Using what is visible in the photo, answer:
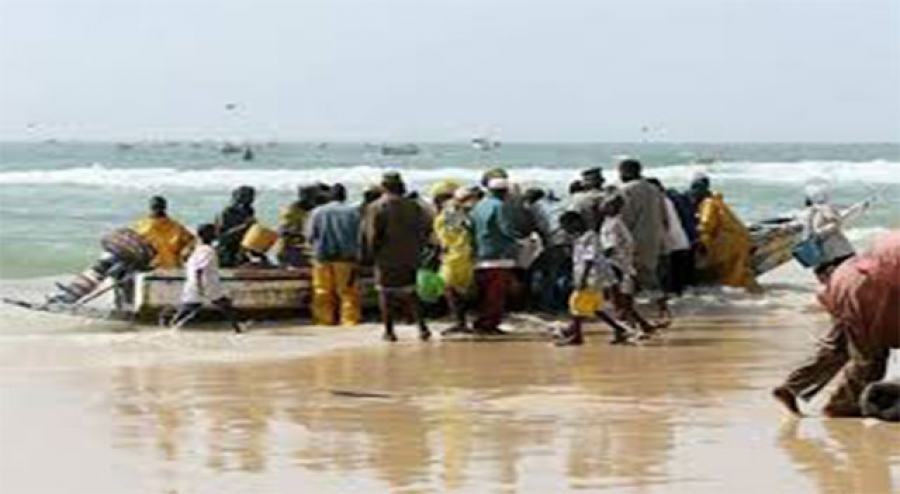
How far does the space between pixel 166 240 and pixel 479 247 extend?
349 centimetres

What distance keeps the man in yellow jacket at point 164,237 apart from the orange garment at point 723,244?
5.37 m

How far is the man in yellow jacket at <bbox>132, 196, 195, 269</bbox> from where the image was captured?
17.0 m

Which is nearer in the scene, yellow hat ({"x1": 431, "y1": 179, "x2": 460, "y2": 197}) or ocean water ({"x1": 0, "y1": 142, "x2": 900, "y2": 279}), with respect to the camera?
yellow hat ({"x1": 431, "y1": 179, "x2": 460, "y2": 197})

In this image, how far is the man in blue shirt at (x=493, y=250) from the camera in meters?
15.1

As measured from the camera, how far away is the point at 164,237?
17141 millimetres

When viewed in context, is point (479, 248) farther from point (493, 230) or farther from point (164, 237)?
point (164, 237)

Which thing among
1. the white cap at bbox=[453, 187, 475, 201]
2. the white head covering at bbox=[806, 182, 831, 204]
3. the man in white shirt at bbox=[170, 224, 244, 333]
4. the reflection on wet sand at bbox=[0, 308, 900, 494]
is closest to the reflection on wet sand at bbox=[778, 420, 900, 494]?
the reflection on wet sand at bbox=[0, 308, 900, 494]

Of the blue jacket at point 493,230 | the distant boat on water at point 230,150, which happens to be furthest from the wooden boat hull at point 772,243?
the distant boat on water at point 230,150

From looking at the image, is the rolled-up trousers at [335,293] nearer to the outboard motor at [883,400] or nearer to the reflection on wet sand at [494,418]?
the reflection on wet sand at [494,418]

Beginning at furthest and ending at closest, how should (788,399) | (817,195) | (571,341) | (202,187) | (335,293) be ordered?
(202,187), (335,293), (817,195), (571,341), (788,399)

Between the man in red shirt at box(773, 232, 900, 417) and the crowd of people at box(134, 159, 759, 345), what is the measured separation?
432 cm

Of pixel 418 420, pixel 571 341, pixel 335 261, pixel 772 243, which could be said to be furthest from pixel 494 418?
pixel 772 243

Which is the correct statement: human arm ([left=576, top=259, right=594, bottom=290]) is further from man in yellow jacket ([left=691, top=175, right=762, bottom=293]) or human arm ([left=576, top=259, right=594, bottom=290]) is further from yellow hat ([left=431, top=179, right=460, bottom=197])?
man in yellow jacket ([left=691, top=175, right=762, bottom=293])

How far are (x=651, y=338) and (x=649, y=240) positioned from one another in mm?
1825
